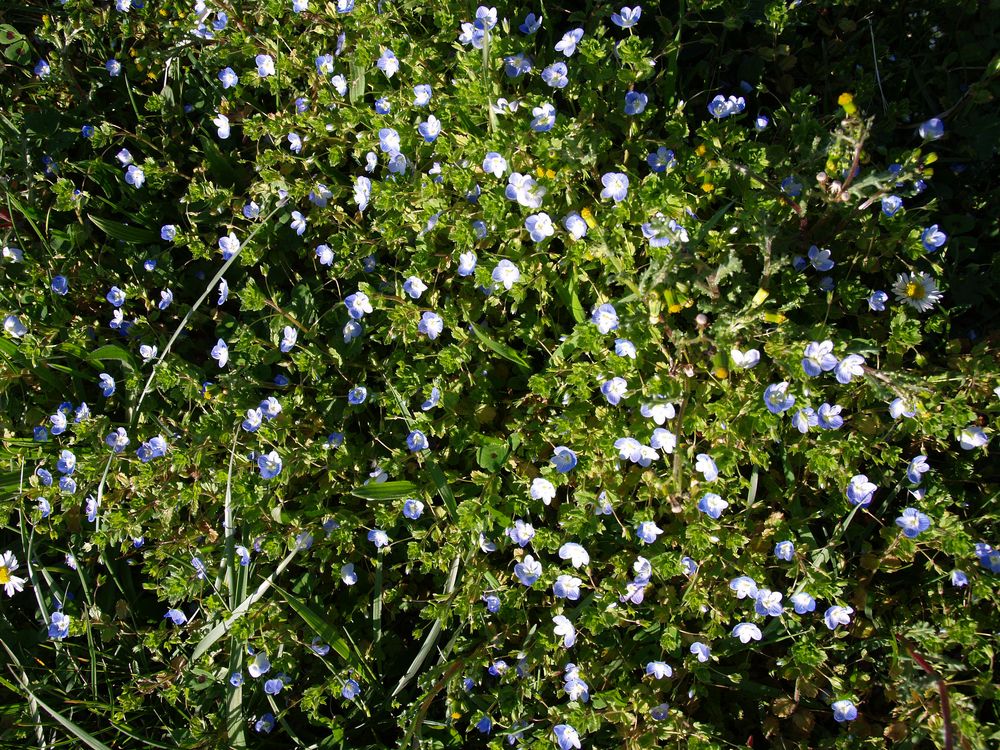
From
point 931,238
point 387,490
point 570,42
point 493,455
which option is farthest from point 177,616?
point 931,238

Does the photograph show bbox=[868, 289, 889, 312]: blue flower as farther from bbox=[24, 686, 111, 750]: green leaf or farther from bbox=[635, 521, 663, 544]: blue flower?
bbox=[24, 686, 111, 750]: green leaf

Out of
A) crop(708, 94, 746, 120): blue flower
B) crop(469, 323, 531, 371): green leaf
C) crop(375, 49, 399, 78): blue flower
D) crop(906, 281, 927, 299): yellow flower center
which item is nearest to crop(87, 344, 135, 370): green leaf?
crop(469, 323, 531, 371): green leaf

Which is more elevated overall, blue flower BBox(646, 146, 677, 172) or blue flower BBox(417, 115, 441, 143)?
blue flower BBox(646, 146, 677, 172)

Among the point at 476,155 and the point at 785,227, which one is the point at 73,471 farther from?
the point at 785,227

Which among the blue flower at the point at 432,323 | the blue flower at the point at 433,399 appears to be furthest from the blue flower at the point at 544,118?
the blue flower at the point at 433,399

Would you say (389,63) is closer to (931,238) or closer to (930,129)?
(930,129)

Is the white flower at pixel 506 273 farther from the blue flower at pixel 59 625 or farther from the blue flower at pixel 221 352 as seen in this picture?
the blue flower at pixel 59 625
